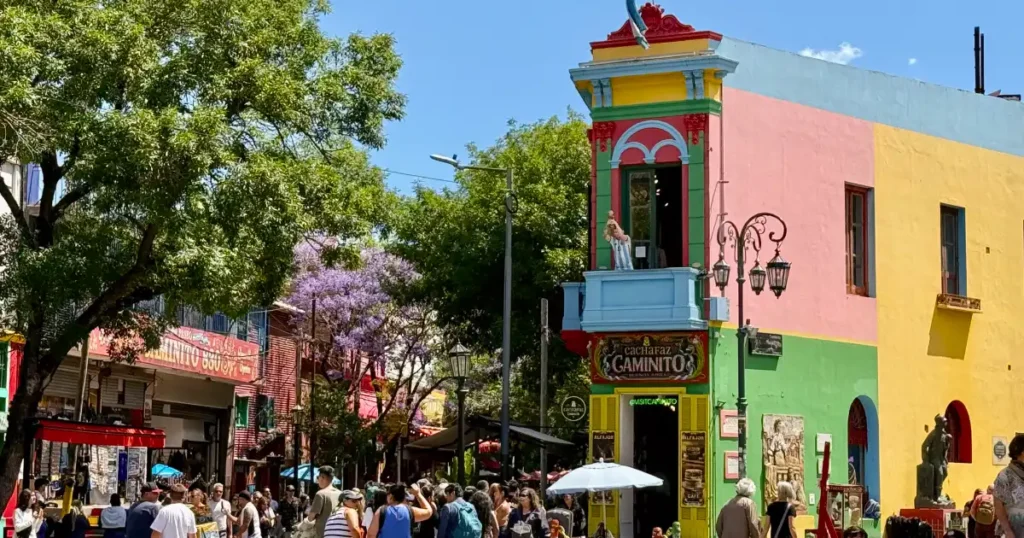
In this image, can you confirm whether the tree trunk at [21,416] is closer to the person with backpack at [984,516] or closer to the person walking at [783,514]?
the person walking at [783,514]

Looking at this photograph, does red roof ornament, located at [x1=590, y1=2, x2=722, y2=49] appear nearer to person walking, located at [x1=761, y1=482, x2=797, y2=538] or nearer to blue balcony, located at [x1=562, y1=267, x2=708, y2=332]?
blue balcony, located at [x1=562, y1=267, x2=708, y2=332]

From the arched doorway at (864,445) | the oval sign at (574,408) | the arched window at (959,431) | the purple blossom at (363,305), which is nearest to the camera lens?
the arched doorway at (864,445)

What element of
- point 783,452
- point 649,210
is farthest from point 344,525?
point 783,452

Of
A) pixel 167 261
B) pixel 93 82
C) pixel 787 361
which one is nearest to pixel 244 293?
pixel 167 261

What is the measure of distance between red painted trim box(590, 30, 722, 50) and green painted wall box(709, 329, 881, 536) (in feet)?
16.0

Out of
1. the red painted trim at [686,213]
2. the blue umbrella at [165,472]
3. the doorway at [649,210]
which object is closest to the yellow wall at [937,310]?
the doorway at [649,210]

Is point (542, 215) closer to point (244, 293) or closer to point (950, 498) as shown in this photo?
point (950, 498)

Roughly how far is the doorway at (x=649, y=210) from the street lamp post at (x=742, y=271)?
93 centimetres

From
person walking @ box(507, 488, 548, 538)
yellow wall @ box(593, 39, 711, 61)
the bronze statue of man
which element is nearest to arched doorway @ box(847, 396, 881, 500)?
the bronze statue of man

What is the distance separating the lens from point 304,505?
32.1 m

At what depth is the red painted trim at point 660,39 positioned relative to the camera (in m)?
26.6

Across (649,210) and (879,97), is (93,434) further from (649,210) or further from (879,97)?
(879,97)

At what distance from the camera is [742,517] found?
1678cm

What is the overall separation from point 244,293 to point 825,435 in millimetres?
10918
